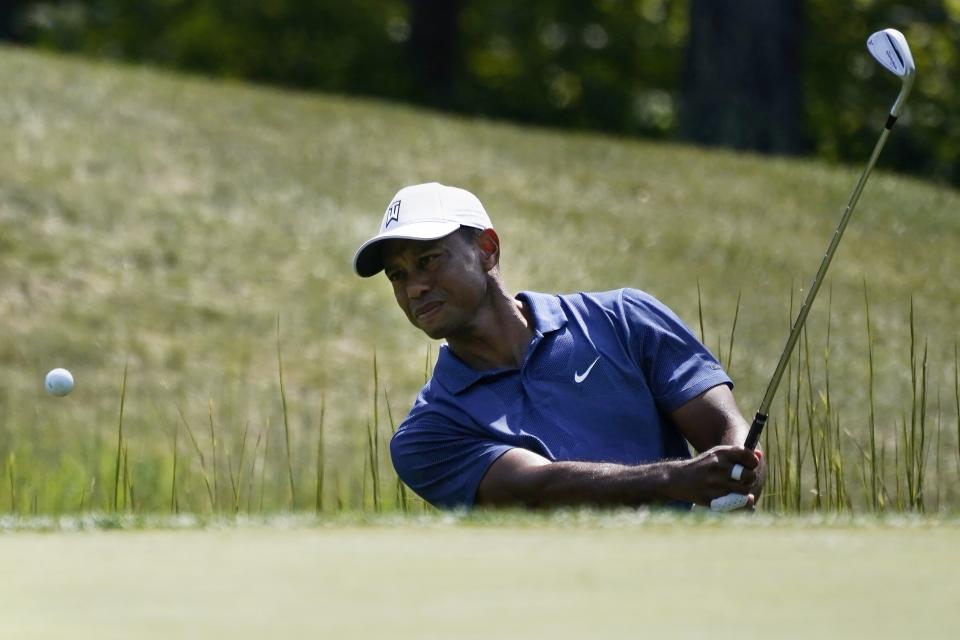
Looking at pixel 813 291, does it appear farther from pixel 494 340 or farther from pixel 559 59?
pixel 559 59

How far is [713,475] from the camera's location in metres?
4.38

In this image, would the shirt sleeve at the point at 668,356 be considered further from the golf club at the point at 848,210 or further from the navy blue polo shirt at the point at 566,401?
the golf club at the point at 848,210

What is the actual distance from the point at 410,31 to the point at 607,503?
868 inches

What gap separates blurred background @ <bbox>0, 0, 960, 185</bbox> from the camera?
982 inches

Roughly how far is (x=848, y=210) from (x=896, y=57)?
1.47ft

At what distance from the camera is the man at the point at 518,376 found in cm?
476

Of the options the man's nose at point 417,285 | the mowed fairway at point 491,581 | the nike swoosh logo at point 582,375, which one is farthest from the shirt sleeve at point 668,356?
the mowed fairway at point 491,581

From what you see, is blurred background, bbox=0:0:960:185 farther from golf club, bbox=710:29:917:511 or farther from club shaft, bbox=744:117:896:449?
club shaft, bbox=744:117:896:449

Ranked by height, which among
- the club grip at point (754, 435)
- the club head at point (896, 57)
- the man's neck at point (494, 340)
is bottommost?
the club grip at point (754, 435)

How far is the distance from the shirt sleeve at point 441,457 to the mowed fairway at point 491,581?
1.23 m

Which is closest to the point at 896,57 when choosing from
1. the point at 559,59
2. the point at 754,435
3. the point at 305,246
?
the point at 754,435

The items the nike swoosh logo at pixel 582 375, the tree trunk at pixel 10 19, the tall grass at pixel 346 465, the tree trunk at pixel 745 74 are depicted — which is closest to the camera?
the nike swoosh logo at pixel 582 375

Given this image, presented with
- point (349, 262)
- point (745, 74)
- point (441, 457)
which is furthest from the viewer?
point (745, 74)

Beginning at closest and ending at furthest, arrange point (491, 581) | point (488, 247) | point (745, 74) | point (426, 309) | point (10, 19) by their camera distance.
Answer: point (491, 581) → point (426, 309) → point (488, 247) → point (745, 74) → point (10, 19)
